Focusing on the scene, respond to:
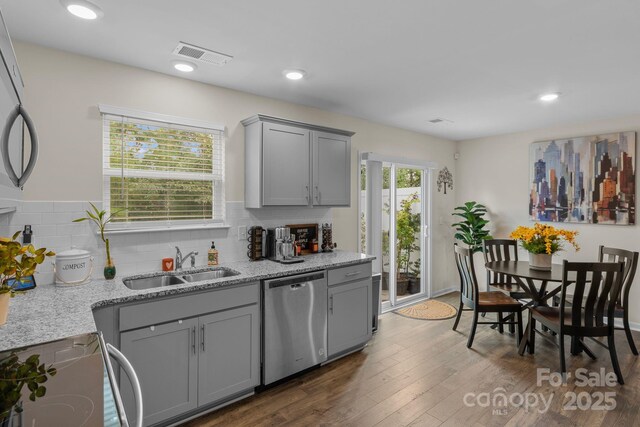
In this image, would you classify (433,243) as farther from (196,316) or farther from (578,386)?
(196,316)

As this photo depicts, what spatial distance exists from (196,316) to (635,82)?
4080 mm

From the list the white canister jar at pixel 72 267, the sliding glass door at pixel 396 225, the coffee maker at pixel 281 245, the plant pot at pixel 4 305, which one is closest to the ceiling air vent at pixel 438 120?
the sliding glass door at pixel 396 225

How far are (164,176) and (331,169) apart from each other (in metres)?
1.60

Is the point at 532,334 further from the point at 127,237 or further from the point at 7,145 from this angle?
the point at 7,145

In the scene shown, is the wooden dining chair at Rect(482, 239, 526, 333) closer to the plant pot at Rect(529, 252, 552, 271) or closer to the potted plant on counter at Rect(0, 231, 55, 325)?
the plant pot at Rect(529, 252, 552, 271)

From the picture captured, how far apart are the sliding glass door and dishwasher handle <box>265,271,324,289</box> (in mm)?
1526

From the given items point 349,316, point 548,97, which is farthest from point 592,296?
point 349,316

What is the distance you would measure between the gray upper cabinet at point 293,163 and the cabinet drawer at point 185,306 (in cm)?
90

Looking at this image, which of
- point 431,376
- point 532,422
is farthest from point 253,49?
point 532,422

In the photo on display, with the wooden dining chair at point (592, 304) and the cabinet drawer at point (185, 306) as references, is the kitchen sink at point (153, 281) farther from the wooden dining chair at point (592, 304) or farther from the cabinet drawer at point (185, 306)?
the wooden dining chair at point (592, 304)

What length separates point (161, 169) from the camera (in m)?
2.87

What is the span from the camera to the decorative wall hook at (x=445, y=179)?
554cm

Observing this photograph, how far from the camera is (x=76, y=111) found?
2490 millimetres

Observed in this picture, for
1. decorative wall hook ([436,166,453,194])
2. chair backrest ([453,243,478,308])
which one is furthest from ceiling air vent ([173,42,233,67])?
decorative wall hook ([436,166,453,194])
